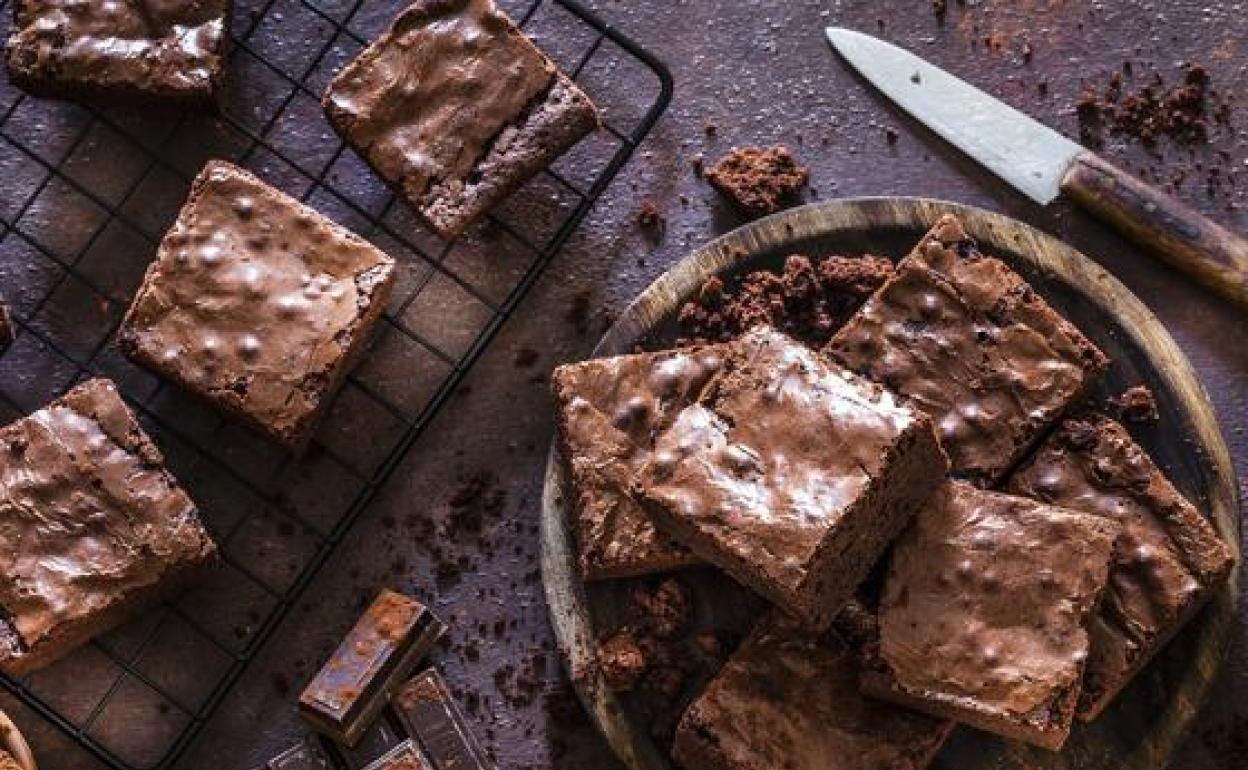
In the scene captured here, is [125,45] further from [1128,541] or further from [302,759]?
[1128,541]

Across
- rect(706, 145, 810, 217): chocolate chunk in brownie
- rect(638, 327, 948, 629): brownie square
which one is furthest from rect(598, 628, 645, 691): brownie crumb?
rect(706, 145, 810, 217): chocolate chunk in brownie

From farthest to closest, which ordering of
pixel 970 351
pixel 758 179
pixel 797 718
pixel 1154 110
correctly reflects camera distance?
pixel 1154 110, pixel 758 179, pixel 970 351, pixel 797 718

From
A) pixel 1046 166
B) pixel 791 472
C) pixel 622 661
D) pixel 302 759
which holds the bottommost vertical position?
pixel 302 759

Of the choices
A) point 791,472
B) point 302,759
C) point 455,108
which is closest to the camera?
point 791,472

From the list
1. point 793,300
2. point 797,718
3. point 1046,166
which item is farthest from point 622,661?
point 1046,166

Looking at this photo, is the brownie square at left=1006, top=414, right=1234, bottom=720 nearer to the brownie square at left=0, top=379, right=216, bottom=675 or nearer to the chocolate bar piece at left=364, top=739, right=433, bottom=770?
the chocolate bar piece at left=364, top=739, right=433, bottom=770

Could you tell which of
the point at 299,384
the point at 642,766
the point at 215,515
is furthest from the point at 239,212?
the point at 642,766

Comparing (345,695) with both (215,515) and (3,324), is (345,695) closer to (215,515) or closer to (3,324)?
(215,515)
